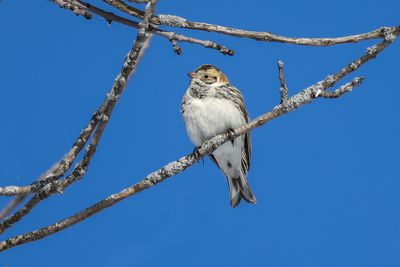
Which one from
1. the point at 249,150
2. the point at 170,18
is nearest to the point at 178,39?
the point at 170,18

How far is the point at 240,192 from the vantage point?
25.3ft

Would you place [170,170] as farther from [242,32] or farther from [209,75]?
[209,75]

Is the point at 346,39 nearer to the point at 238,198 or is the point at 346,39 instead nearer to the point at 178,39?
the point at 178,39

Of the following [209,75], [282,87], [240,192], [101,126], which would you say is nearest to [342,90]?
[282,87]

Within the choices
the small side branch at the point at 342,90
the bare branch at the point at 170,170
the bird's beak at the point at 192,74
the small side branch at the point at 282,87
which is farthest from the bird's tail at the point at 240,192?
the small side branch at the point at 342,90

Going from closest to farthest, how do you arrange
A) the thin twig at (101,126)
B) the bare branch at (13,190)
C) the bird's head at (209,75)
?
the thin twig at (101,126) → the bare branch at (13,190) → the bird's head at (209,75)

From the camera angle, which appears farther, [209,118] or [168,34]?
[209,118]

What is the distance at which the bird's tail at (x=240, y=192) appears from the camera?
7.63 meters

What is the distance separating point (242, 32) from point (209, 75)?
3266mm

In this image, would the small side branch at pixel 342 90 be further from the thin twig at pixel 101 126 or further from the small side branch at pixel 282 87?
the thin twig at pixel 101 126

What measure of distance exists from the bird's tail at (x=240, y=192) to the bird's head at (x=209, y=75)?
4.21 ft

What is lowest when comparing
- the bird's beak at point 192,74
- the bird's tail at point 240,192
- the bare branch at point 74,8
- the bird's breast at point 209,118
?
the bare branch at point 74,8

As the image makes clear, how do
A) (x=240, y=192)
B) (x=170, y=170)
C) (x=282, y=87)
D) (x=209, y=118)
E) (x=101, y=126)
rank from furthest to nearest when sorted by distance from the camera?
1. (x=240, y=192)
2. (x=209, y=118)
3. (x=170, y=170)
4. (x=282, y=87)
5. (x=101, y=126)

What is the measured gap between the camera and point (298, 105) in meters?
4.25
